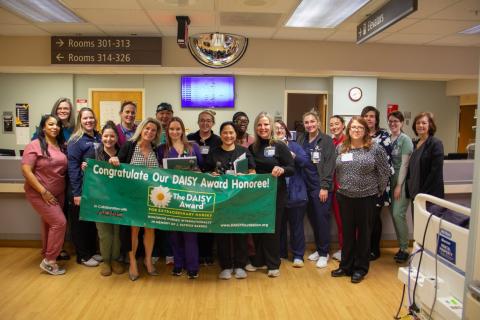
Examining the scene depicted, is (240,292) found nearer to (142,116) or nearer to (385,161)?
(385,161)

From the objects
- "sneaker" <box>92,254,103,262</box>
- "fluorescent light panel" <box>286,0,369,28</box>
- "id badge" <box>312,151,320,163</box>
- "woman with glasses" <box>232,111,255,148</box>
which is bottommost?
"sneaker" <box>92,254,103,262</box>

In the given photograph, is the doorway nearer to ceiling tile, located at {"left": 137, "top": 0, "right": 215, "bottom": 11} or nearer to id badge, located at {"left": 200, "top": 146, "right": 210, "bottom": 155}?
ceiling tile, located at {"left": 137, "top": 0, "right": 215, "bottom": 11}

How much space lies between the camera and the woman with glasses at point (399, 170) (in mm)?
3738

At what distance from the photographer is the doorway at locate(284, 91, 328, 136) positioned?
23.6ft

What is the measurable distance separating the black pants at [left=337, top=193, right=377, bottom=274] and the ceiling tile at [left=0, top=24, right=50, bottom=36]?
14.5 feet

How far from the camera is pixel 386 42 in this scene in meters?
5.64

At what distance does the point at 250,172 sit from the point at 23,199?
2.50 meters

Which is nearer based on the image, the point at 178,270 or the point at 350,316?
the point at 350,316

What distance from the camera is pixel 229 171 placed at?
10.9ft

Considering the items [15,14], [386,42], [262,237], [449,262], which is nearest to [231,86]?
[386,42]

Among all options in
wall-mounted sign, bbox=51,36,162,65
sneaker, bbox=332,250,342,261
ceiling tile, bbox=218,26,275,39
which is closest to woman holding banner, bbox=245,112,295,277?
sneaker, bbox=332,250,342,261

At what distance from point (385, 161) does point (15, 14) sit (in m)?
4.31

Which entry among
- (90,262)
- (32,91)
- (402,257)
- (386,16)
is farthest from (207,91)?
(402,257)

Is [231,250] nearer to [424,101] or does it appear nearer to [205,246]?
[205,246]
